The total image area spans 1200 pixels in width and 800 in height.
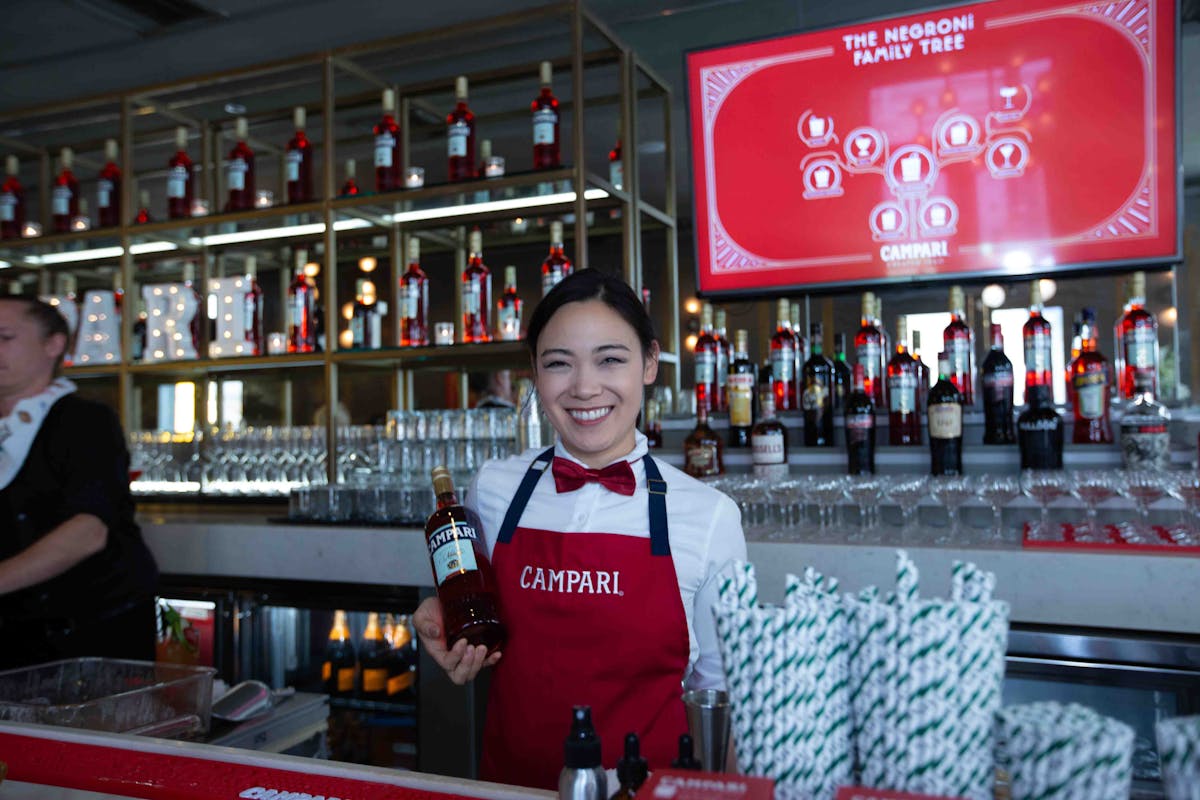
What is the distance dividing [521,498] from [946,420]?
140 centimetres

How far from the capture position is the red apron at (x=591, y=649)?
130 cm

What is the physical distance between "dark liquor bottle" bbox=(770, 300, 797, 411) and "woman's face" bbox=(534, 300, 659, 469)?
1.55 meters

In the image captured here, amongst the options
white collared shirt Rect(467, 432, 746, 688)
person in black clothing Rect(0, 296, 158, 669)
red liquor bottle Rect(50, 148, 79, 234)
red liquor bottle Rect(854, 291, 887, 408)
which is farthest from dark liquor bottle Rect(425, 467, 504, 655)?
red liquor bottle Rect(50, 148, 79, 234)

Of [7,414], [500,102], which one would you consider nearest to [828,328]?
[500,102]

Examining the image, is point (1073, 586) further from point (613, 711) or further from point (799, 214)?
point (799, 214)

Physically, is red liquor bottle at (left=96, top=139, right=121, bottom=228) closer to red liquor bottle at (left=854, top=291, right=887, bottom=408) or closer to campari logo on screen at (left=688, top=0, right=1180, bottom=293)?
campari logo on screen at (left=688, top=0, right=1180, bottom=293)

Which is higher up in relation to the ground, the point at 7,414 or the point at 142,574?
the point at 7,414

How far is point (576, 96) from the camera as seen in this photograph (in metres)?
3.05

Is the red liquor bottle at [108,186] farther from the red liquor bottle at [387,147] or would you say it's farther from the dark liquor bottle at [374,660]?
the dark liquor bottle at [374,660]

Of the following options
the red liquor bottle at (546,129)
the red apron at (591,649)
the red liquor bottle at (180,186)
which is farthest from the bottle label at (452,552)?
the red liquor bottle at (180,186)

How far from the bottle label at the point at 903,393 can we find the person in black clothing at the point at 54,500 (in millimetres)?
1981

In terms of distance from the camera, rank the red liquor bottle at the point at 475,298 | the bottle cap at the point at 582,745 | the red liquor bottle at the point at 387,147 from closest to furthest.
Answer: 1. the bottle cap at the point at 582,745
2. the red liquor bottle at the point at 475,298
3. the red liquor bottle at the point at 387,147

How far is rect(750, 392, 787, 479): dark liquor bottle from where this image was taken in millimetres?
2594

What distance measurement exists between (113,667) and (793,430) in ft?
6.44
